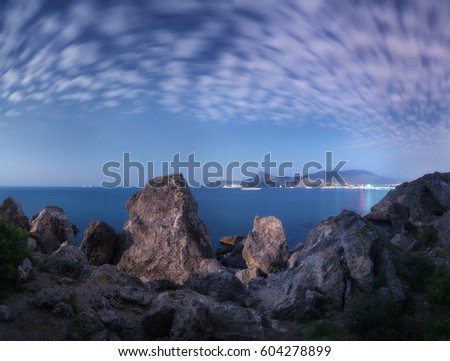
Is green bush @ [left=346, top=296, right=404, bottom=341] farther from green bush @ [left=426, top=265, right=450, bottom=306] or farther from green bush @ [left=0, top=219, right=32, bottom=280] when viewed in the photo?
green bush @ [left=0, top=219, right=32, bottom=280]

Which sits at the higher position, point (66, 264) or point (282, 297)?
point (66, 264)

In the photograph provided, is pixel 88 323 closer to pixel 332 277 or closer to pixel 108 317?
pixel 108 317

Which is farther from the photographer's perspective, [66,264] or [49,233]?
[49,233]

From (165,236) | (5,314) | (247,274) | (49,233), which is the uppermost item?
(5,314)

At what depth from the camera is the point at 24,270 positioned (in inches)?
537

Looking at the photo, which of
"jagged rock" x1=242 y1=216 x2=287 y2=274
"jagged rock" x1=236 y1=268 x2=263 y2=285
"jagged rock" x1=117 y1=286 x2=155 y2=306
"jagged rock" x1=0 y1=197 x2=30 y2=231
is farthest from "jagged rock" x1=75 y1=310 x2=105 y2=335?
"jagged rock" x1=0 y1=197 x2=30 y2=231

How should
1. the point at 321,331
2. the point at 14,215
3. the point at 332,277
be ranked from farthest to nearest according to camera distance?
1. the point at 14,215
2. the point at 332,277
3. the point at 321,331

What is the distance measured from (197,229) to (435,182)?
27090 millimetres

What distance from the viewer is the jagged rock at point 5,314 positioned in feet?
35.0

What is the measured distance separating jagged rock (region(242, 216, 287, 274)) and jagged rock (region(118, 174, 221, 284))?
17.3 ft

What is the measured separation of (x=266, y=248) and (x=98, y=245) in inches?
547

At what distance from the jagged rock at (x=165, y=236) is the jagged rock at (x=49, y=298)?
12530 millimetres

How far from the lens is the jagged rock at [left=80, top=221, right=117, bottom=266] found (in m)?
27.0

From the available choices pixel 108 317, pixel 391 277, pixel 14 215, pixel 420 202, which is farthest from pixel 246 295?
pixel 14 215
